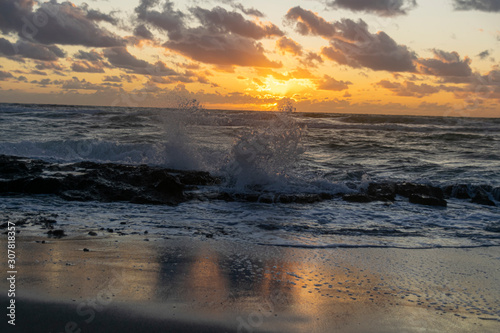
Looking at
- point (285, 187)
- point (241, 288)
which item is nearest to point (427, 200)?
point (285, 187)

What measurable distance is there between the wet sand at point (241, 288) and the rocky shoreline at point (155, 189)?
9.58 ft

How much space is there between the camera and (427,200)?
848 centimetres

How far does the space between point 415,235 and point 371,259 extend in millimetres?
1619

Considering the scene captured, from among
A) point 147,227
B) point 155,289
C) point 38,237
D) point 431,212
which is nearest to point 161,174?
point 147,227

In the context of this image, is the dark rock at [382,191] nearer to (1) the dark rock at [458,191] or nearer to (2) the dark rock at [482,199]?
(1) the dark rock at [458,191]

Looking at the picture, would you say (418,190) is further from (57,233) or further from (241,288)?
(57,233)

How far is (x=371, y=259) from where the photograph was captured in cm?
479

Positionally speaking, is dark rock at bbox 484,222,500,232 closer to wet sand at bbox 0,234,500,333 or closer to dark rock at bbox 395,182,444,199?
wet sand at bbox 0,234,500,333

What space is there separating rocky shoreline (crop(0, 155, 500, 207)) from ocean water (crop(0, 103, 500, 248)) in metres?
0.21

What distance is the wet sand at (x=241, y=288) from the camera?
3066 mm

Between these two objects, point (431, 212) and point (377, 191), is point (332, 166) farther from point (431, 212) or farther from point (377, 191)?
point (431, 212)

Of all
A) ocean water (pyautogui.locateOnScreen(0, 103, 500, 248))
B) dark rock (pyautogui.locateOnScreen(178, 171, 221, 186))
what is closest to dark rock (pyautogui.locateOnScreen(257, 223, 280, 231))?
ocean water (pyautogui.locateOnScreen(0, 103, 500, 248))

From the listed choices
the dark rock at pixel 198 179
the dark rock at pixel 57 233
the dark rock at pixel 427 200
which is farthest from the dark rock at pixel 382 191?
the dark rock at pixel 57 233

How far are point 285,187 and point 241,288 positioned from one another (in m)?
6.07
